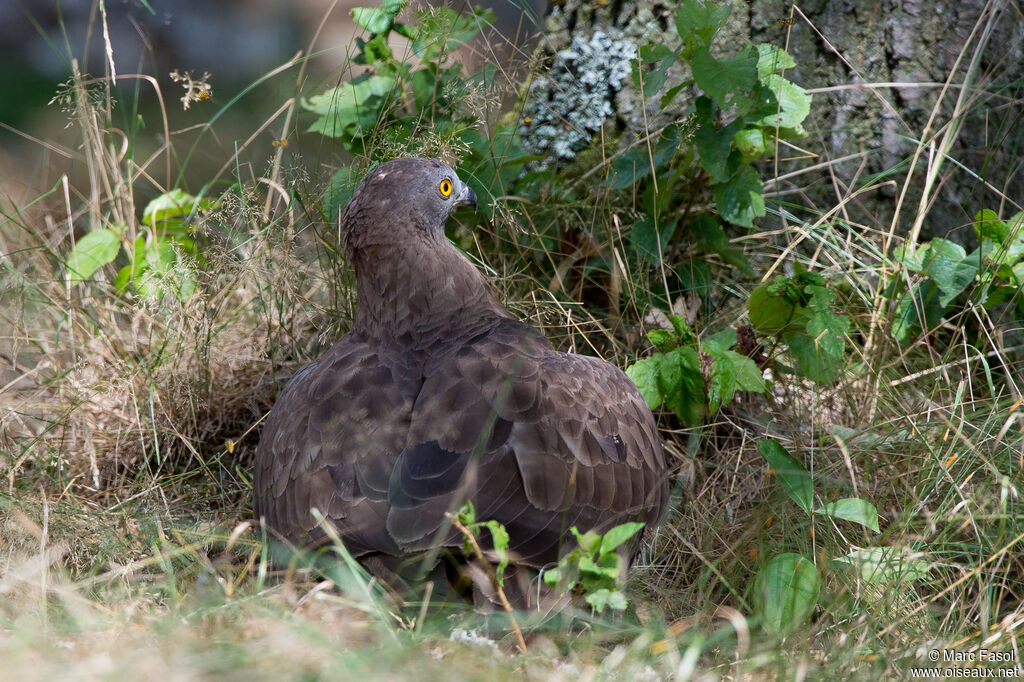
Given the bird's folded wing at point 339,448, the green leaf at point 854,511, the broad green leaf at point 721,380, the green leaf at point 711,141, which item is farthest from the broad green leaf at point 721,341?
the bird's folded wing at point 339,448

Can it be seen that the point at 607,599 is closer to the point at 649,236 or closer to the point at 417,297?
the point at 417,297

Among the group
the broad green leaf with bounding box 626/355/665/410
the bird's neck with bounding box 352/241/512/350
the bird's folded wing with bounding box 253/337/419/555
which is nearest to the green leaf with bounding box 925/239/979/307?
the broad green leaf with bounding box 626/355/665/410

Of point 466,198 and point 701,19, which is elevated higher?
point 701,19

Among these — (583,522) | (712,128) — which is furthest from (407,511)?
(712,128)

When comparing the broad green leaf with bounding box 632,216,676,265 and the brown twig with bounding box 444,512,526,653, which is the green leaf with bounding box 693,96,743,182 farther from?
the brown twig with bounding box 444,512,526,653

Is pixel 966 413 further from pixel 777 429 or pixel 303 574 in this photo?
pixel 303 574

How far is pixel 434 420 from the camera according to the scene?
2.89 metres

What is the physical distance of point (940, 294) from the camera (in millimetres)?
3656

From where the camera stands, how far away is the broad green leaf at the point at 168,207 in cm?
423

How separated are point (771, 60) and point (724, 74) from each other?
346 mm

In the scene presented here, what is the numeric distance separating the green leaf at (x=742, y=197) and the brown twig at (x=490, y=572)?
169cm

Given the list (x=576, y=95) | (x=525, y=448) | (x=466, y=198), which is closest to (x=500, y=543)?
(x=525, y=448)

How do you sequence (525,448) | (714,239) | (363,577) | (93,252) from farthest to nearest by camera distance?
1. (93,252)
2. (714,239)
3. (525,448)
4. (363,577)

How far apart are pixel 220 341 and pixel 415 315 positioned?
1.15 meters
